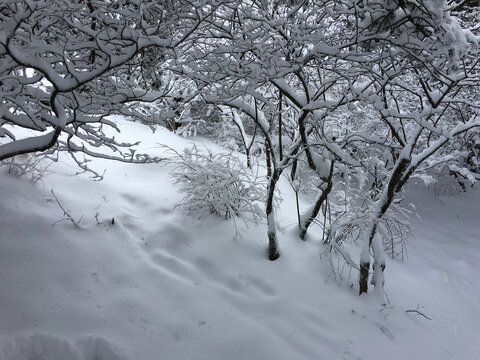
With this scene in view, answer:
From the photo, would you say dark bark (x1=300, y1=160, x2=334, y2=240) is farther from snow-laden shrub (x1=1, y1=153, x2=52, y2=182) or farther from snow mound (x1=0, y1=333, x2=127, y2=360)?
snow-laden shrub (x1=1, y1=153, x2=52, y2=182)

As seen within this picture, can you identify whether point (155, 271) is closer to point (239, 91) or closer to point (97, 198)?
point (97, 198)

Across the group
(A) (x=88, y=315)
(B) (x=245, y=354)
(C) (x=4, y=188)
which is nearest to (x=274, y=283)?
(B) (x=245, y=354)

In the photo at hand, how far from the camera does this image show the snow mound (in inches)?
89.2

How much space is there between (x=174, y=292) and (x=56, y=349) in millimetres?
1086

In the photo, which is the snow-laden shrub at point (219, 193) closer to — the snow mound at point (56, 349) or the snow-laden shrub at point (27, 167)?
the snow-laden shrub at point (27, 167)

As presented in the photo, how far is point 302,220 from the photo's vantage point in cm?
425

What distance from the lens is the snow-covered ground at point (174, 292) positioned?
8.60 ft

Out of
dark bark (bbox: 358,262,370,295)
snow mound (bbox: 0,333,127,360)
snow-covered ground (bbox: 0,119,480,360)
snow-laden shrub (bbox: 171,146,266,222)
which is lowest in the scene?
snow mound (bbox: 0,333,127,360)

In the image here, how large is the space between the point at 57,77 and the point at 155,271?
6.96 ft

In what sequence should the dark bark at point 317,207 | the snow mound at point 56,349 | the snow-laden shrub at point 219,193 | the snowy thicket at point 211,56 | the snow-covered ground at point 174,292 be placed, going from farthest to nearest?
the snow-laden shrub at point 219,193 → the dark bark at point 317,207 → the snow-covered ground at point 174,292 → the snow mound at point 56,349 → the snowy thicket at point 211,56

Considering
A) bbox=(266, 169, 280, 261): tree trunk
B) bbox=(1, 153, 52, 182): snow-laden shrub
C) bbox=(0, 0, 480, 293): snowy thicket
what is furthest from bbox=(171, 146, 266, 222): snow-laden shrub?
bbox=(1, 153, 52, 182): snow-laden shrub

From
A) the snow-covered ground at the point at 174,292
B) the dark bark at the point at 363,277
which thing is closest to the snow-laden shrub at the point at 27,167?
the snow-covered ground at the point at 174,292

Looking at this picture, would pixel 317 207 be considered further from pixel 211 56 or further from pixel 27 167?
pixel 27 167

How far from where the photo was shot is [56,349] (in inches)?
92.6
